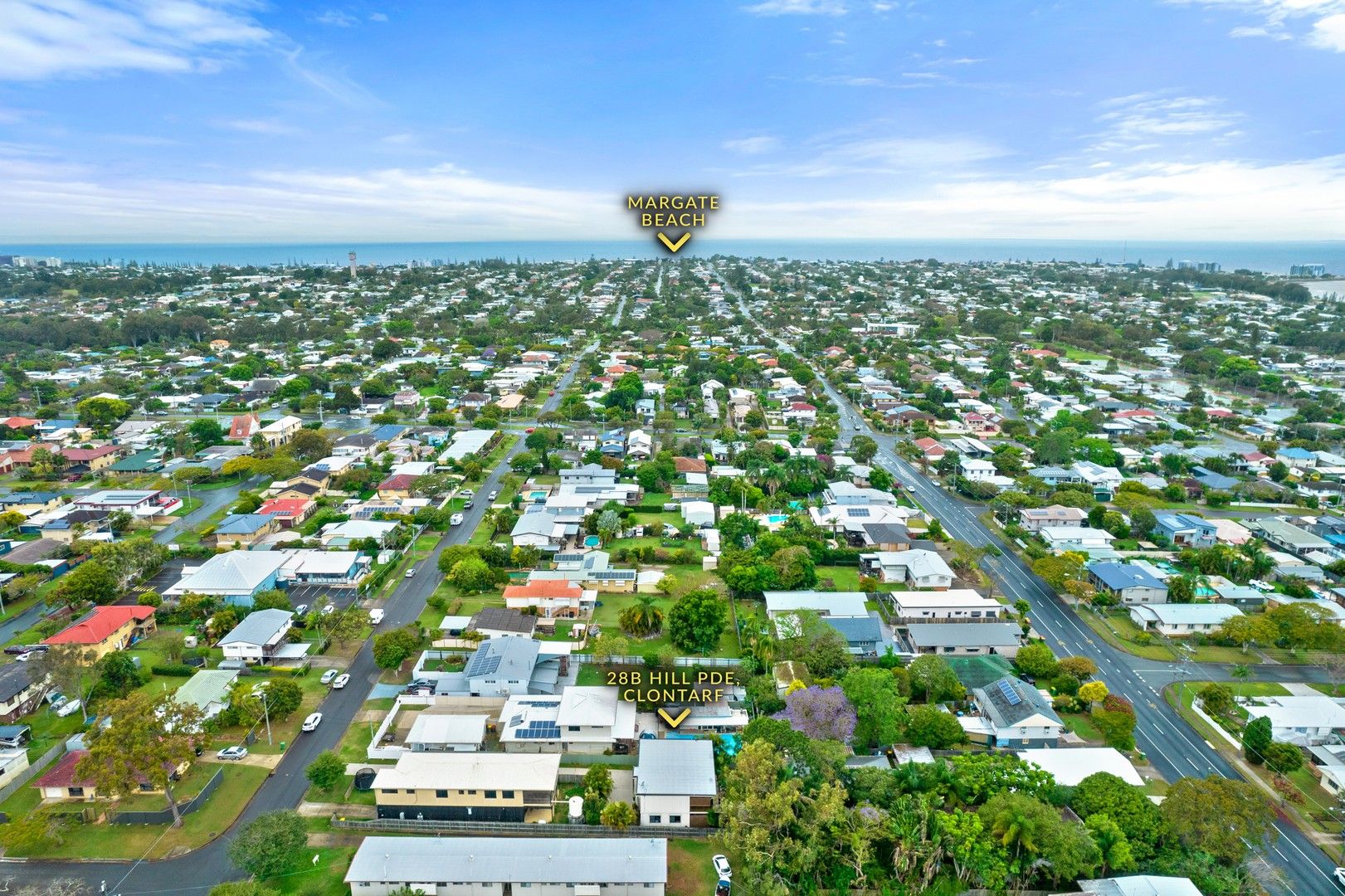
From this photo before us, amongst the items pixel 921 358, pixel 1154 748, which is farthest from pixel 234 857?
pixel 921 358

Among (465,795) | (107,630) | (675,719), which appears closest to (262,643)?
(107,630)

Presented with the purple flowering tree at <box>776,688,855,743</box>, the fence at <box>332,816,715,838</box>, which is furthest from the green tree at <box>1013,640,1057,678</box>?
the fence at <box>332,816,715,838</box>

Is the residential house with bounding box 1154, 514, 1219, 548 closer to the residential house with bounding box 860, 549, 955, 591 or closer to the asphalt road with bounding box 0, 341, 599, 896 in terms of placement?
the residential house with bounding box 860, 549, 955, 591

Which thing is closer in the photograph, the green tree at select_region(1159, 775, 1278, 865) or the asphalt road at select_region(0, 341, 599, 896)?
the green tree at select_region(1159, 775, 1278, 865)

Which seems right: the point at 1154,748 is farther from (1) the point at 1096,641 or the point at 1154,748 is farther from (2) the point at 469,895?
(2) the point at 469,895

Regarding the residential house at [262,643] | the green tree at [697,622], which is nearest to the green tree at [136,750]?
the residential house at [262,643]

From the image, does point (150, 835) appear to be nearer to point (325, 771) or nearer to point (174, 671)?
point (325, 771)
